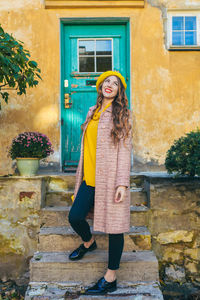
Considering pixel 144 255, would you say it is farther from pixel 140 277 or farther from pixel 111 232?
pixel 111 232

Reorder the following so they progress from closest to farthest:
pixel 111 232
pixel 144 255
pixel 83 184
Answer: pixel 111 232 → pixel 83 184 → pixel 144 255

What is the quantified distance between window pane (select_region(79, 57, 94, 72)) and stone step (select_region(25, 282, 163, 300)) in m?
3.64

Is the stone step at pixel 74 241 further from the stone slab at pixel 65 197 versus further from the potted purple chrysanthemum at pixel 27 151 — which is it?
the potted purple chrysanthemum at pixel 27 151

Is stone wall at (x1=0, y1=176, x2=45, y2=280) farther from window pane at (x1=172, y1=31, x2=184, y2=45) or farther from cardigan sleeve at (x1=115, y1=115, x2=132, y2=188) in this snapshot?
window pane at (x1=172, y1=31, x2=184, y2=45)

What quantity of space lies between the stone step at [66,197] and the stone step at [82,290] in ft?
3.78

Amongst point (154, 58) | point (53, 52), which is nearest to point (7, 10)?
point (53, 52)

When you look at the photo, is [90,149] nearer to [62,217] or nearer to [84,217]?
[84,217]

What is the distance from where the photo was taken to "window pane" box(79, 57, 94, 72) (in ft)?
16.8

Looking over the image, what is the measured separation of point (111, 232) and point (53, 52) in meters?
3.57

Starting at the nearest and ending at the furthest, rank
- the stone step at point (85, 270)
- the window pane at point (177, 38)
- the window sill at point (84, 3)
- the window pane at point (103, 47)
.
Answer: the stone step at point (85, 270), the window sill at point (84, 3), the window pane at point (177, 38), the window pane at point (103, 47)

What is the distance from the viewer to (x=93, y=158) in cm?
263

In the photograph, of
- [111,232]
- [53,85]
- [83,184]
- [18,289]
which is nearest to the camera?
[111,232]

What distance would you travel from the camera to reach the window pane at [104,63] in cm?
511

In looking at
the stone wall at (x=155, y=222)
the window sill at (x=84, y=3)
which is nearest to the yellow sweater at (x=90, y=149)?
the stone wall at (x=155, y=222)
